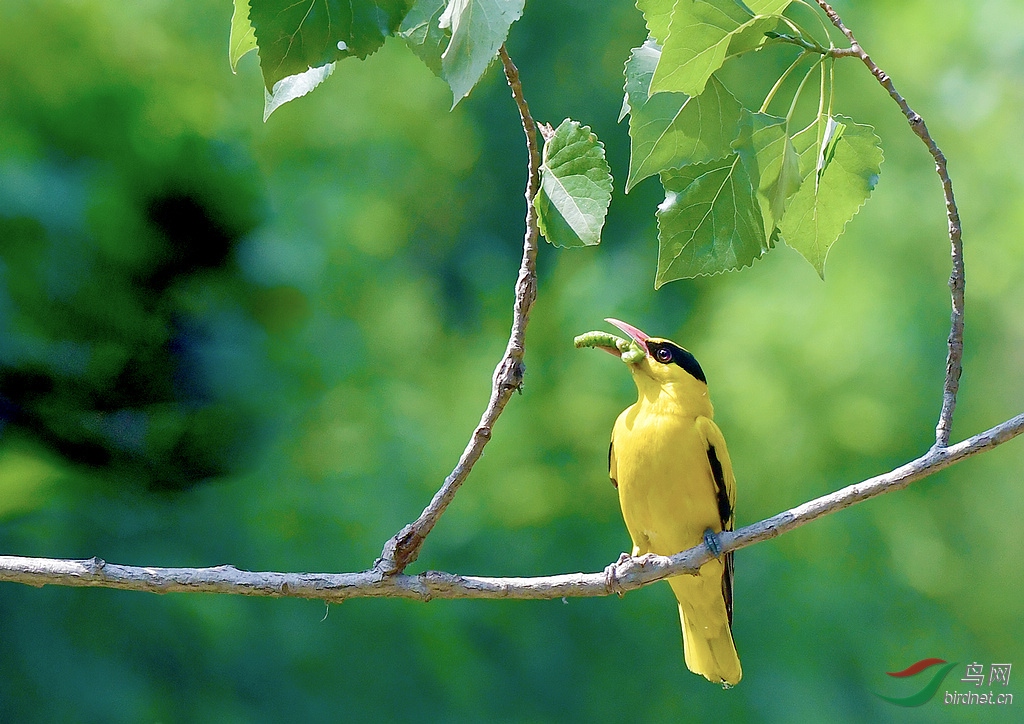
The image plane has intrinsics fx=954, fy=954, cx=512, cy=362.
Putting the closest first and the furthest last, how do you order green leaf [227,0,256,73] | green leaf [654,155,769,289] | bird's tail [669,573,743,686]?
1. green leaf [227,0,256,73]
2. green leaf [654,155,769,289]
3. bird's tail [669,573,743,686]

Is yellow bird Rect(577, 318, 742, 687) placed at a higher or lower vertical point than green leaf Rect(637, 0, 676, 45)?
lower

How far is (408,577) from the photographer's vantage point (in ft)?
2.87

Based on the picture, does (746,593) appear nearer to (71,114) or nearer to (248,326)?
(248,326)

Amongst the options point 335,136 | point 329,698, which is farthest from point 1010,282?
point 329,698

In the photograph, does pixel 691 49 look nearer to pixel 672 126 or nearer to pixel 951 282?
pixel 672 126

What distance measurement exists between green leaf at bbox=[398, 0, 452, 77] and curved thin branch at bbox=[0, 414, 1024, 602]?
0.46 m

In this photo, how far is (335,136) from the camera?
3979 mm

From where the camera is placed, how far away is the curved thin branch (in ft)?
2.79

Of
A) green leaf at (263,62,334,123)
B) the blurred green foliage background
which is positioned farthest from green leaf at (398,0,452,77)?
the blurred green foliage background

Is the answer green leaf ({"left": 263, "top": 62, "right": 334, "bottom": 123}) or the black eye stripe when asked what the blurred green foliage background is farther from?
green leaf ({"left": 263, "top": 62, "right": 334, "bottom": 123})

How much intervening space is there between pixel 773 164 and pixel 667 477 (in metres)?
0.87

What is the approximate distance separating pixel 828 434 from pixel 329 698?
6.82 ft

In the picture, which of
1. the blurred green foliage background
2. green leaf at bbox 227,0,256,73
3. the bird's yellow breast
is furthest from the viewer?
the blurred green foliage background

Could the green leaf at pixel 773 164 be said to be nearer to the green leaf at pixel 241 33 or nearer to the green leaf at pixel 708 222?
the green leaf at pixel 708 222
